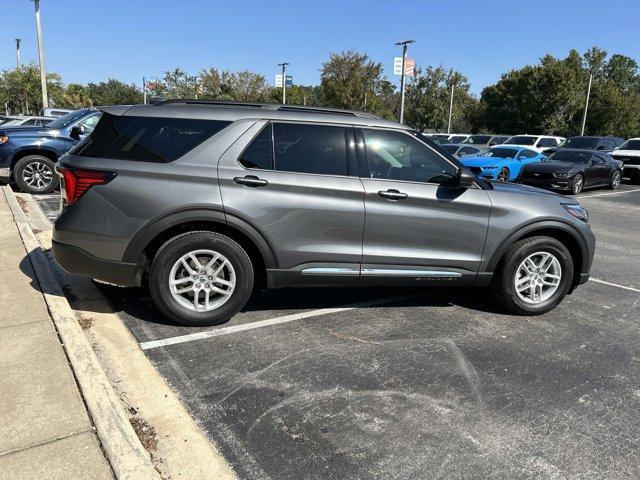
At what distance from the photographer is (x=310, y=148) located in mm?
4273

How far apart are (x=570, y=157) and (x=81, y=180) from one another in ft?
54.1

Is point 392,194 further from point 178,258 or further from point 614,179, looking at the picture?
point 614,179

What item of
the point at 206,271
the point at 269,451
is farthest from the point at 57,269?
the point at 269,451

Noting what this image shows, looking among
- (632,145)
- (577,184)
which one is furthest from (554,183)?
(632,145)

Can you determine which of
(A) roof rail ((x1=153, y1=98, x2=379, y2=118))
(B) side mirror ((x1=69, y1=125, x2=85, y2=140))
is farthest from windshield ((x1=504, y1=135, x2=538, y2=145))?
(A) roof rail ((x1=153, y1=98, x2=379, y2=118))

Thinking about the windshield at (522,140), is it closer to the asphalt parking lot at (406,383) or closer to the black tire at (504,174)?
the black tire at (504,174)

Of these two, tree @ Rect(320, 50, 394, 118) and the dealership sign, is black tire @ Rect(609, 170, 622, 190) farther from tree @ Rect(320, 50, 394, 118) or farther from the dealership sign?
tree @ Rect(320, 50, 394, 118)

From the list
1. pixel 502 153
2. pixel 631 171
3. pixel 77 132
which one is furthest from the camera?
pixel 631 171

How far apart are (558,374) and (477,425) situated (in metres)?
1.05

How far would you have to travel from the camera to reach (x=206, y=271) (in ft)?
13.6

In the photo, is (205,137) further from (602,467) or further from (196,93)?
(196,93)

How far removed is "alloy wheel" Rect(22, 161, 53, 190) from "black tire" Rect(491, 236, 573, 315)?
29.8 ft

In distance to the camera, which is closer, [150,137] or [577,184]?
[150,137]

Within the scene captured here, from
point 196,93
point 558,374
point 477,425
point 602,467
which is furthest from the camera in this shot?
point 196,93
